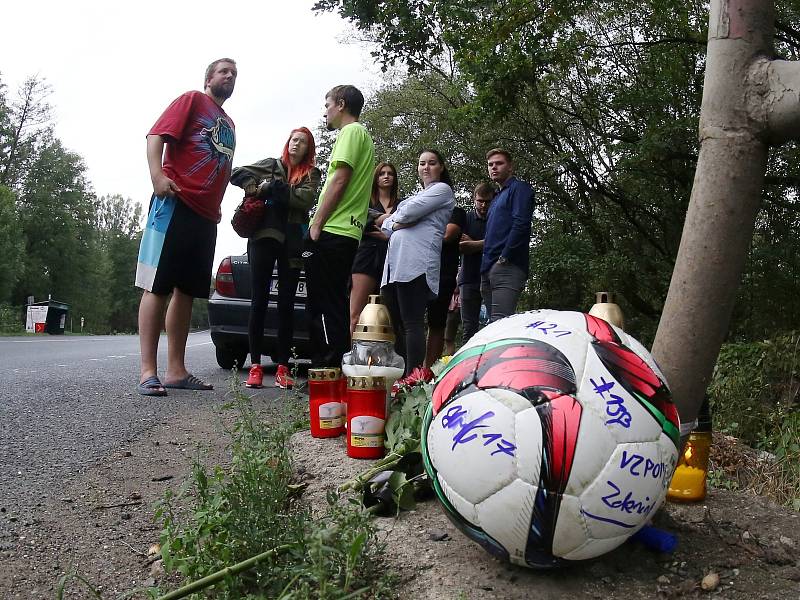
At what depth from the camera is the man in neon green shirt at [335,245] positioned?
4719mm

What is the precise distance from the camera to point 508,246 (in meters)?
5.65

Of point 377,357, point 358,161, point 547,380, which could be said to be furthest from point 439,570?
point 358,161

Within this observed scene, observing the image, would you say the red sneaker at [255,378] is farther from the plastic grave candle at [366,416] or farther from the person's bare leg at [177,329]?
the plastic grave candle at [366,416]

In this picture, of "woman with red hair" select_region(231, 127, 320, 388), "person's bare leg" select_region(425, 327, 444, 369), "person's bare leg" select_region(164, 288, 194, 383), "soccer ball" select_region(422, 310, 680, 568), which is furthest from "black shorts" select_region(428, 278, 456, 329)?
"soccer ball" select_region(422, 310, 680, 568)

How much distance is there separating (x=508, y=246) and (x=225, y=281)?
344 cm

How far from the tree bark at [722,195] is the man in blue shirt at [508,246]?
302 centimetres

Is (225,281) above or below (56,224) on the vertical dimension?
below

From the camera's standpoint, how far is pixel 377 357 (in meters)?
3.74

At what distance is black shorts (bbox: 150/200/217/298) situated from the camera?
5462mm

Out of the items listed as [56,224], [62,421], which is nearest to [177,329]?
[62,421]

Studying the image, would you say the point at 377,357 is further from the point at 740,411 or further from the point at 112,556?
the point at 740,411

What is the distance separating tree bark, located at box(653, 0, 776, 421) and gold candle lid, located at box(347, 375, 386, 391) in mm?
1256

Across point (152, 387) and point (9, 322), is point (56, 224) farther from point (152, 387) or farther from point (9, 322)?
point (152, 387)

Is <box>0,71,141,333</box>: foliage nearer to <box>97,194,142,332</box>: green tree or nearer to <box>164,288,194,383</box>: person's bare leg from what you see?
<box>97,194,142,332</box>: green tree
